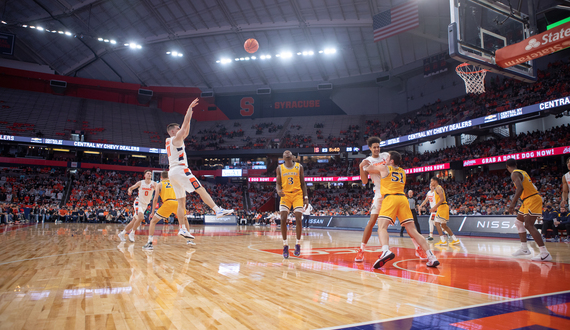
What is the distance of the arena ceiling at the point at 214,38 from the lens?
1236 inches

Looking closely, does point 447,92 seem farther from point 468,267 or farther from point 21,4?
point 21,4

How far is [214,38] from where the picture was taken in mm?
36156

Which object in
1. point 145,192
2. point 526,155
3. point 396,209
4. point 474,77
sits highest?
point 474,77

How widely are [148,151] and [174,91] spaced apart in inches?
368

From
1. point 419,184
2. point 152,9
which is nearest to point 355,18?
point 419,184

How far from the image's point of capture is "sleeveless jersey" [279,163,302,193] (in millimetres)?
6852

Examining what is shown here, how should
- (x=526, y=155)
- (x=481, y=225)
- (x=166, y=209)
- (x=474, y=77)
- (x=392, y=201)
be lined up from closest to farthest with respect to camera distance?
(x=392, y=201)
(x=166, y=209)
(x=481, y=225)
(x=474, y=77)
(x=526, y=155)

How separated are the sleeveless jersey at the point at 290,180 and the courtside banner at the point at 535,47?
8229mm

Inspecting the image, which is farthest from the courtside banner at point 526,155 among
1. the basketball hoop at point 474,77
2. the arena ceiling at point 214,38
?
the arena ceiling at point 214,38

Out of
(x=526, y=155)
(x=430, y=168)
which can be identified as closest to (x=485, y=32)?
(x=526, y=155)

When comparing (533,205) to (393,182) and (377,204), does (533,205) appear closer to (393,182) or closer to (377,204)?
(377,204)

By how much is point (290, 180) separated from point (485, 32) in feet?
31.3

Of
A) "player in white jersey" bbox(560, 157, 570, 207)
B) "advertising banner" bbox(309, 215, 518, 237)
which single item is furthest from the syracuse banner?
"player in white jersey" bbox(560, 157, 570, 207)

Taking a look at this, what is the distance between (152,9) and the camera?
105ft
